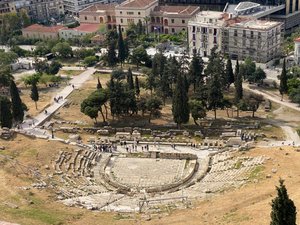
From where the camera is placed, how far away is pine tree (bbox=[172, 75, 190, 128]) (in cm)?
7019

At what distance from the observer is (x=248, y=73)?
9425cm

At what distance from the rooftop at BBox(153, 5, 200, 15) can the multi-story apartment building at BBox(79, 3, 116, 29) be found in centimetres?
1266

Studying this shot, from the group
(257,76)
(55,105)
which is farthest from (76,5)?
(257,76)

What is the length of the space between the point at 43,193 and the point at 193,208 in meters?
16.2

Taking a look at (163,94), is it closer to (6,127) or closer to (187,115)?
(187,115)

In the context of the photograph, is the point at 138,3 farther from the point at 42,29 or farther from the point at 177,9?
the point at 42,29

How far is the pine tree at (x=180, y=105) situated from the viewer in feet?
230

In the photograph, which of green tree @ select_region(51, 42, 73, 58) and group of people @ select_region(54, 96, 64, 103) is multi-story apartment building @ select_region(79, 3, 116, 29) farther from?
group of people @ select_region(54, 96, 64, 103)

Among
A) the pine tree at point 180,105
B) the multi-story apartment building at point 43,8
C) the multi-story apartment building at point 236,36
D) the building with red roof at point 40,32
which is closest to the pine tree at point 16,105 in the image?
the pine tree at point 180,105

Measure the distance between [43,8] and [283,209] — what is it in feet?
473

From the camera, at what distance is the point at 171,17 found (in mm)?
131250

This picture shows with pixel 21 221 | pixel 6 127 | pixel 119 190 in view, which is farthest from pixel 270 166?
pixel 6 127

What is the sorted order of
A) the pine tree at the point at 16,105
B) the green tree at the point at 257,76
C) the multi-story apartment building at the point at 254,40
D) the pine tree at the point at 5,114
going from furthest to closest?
the multi-story apartment building at the point at 254,40 < the green tree at the point at 257,76 < the pine tree at the point at 16,105 < the pine tree at the point at 5,114

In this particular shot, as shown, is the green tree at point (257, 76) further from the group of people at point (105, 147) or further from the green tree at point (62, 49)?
the green tree at point (62, 49)
